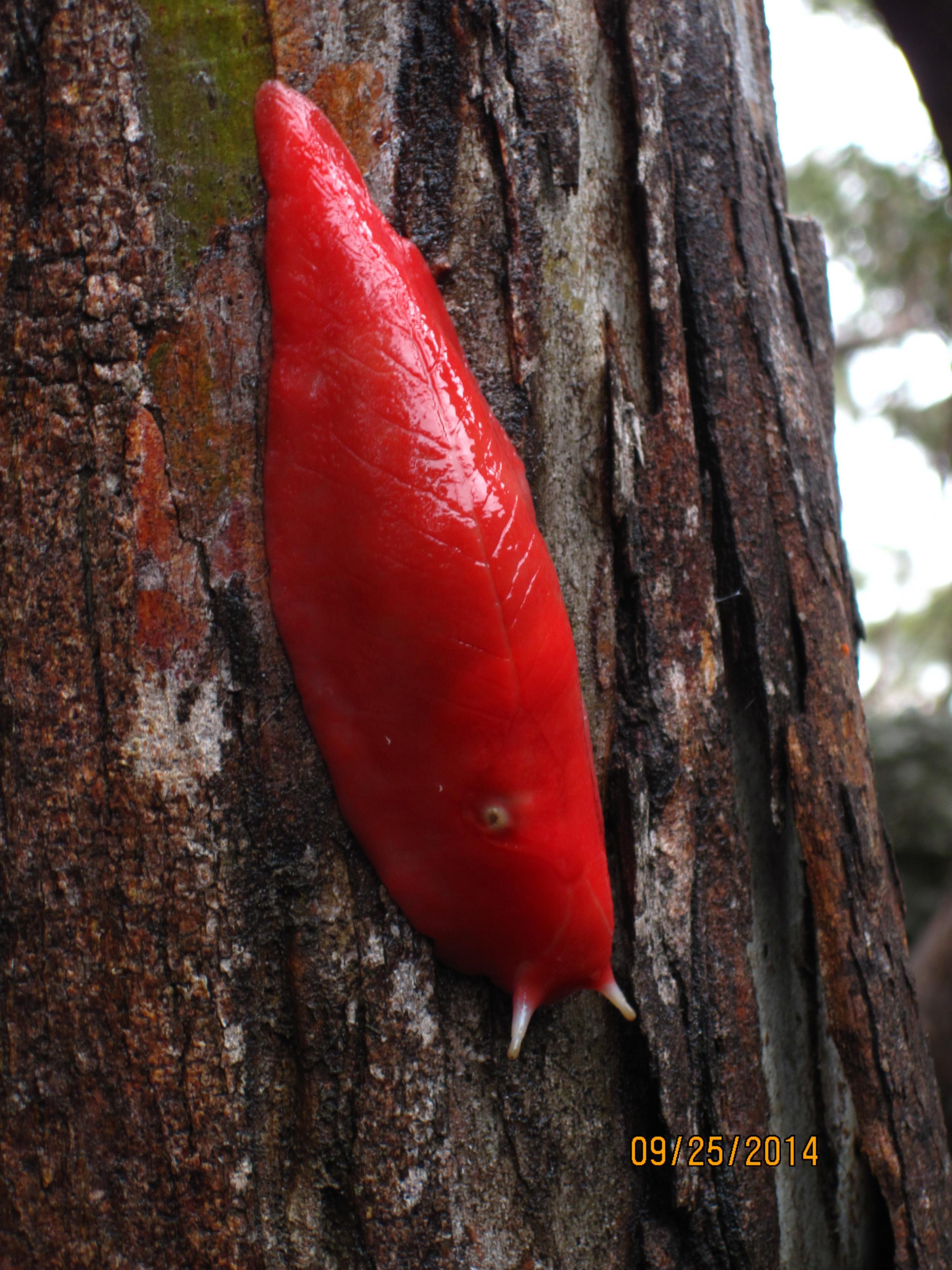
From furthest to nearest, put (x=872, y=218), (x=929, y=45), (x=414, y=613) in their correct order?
(x=872, y=218)
(x=929, y=45)
(x=414, y=613)

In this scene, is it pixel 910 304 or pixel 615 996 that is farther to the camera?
pixel 910 304

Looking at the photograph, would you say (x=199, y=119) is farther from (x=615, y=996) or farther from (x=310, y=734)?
(x=615, y=996)

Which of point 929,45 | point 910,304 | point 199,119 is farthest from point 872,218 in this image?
point 199,119

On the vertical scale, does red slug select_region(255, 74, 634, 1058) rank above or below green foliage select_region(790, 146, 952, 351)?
below

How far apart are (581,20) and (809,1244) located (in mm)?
1993

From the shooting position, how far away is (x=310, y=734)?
1.26m

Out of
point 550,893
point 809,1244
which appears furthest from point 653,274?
point 809,1244

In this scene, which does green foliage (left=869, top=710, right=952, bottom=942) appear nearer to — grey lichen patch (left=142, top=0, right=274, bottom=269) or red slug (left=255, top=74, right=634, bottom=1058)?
red slug (left=255, top=74, right=634, bottom=1058)

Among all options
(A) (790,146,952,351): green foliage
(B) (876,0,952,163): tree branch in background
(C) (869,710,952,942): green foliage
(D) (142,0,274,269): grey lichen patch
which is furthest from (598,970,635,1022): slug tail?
(A) (790,146,952,351): green foliage

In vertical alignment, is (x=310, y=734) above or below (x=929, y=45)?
below

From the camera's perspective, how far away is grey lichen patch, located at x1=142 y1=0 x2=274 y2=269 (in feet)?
4.19

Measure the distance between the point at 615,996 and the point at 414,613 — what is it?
599mm

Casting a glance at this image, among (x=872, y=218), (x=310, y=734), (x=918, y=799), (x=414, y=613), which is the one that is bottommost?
(x=310, y=734)

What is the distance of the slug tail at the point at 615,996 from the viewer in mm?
1271
